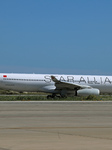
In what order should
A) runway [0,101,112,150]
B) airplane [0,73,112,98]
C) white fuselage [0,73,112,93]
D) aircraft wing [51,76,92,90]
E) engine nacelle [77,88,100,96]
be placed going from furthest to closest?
white fuselage [0,73,112,93] < airplane [0,73,112,98] < aircraft wing [51,76,92,90] < engine nacelle [77,88,100,96] < runway [0,101,112,150]

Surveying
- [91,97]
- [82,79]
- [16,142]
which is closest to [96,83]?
[82,79]

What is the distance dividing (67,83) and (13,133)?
23.7m

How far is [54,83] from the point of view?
114 ft

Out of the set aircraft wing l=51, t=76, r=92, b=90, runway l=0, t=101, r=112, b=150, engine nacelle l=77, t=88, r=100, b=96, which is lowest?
runway l=0, t=101, r=112, b=150

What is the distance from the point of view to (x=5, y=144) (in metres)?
7.15

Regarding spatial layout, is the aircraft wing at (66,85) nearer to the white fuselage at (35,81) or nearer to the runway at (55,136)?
the white fuselage at (35,81)

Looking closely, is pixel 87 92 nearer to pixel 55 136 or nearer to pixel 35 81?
pixel 35 81

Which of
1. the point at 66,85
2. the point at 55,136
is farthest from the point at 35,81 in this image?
the point at 55,136

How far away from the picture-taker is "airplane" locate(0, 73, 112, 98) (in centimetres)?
3297

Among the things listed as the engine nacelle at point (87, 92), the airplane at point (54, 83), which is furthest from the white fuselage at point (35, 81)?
the engine nacelle at point (87, 92)

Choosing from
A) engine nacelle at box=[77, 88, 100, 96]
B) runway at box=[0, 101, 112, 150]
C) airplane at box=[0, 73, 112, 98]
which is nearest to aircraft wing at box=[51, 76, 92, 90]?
airplane at box=[0, 73, 112, 98]

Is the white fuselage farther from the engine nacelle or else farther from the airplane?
the engine nacelle

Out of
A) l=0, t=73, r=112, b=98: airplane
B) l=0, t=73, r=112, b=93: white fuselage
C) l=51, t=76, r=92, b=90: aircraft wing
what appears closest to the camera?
l=51, t=76, r=92, b=90: aircraft wing

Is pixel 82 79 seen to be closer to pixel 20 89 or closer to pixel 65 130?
pixel 20 89
